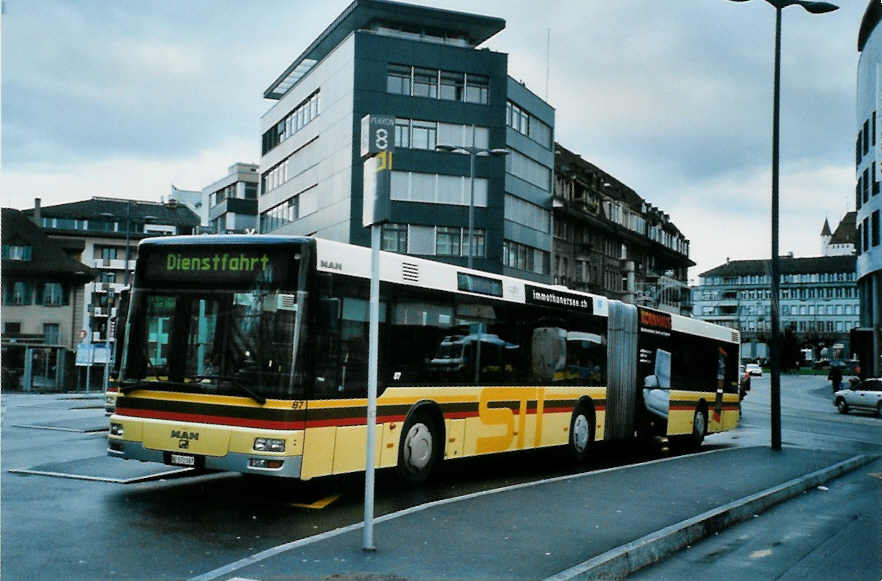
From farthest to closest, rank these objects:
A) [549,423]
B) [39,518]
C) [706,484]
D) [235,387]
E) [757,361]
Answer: [757,361]
[549,423]
[706,484]
[235,387]
[39,518]

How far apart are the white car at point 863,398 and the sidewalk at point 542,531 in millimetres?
31164

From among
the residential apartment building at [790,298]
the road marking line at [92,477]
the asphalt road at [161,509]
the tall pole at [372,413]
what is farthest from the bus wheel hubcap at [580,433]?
the residential apartment building at [790,298]

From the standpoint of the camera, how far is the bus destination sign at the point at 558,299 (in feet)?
50.0

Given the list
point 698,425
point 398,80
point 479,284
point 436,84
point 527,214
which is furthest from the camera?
point 527,214

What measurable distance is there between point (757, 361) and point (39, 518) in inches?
5982

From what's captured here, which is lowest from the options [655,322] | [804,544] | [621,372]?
[804,544]

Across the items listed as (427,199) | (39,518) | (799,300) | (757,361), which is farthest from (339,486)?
(799,300)

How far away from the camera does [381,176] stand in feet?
26.1

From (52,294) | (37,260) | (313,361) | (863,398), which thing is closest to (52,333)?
(52,294)

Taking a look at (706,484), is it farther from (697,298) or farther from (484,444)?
(697,298)

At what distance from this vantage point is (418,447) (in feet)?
40.2

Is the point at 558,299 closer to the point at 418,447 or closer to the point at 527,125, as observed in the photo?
the point at 418,447

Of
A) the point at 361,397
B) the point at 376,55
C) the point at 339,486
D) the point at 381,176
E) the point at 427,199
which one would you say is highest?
the point at 376,55

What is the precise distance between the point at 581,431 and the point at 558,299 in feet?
8.06
